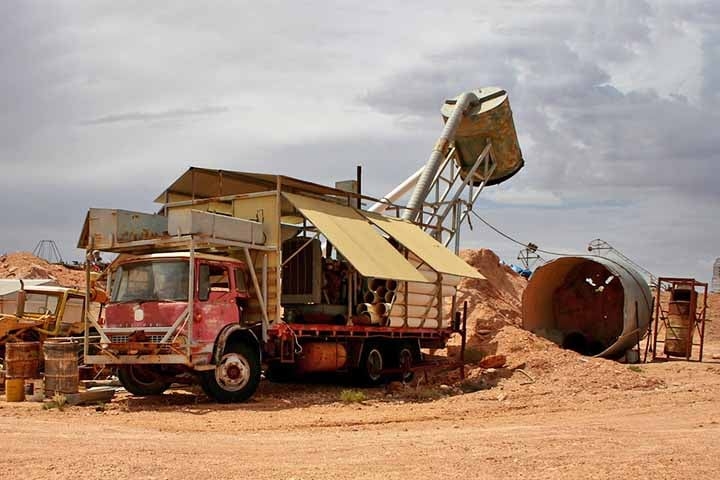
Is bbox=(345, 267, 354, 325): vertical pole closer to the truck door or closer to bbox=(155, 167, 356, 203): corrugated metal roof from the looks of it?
bbox=(155, 167, 356, 203): corrugated metal roof

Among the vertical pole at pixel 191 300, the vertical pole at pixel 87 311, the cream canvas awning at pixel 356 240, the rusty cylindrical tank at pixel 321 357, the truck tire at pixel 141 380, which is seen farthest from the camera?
the rusty cylindrical tank at pixel 321 357

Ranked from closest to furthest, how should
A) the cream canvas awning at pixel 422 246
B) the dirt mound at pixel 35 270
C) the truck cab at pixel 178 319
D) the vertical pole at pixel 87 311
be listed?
the truck cab at pixel 178 319
the vertical pole at pixel 87 311
the cream canvas awning at pixel 422 246
the dirt mound at pixel 35 270

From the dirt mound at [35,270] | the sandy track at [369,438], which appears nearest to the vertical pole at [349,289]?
the sandy track at [369,438]

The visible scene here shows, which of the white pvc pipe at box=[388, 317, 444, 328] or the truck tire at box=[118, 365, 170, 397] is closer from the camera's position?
the truck tire at box=[118, 365, 170, 397]

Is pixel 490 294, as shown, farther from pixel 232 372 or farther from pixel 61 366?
pixel 61 366

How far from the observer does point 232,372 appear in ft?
46.7

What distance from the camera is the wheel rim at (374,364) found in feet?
58.4

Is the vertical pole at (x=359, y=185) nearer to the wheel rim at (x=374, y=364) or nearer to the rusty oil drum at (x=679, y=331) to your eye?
the wheel rim at (x=374, y=364)

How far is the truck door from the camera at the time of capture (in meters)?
13.8

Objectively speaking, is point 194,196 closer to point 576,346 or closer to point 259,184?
point 259,184

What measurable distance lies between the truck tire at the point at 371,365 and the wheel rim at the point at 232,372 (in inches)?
145

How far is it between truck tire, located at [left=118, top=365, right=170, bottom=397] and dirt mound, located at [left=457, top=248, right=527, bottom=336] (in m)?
11.1

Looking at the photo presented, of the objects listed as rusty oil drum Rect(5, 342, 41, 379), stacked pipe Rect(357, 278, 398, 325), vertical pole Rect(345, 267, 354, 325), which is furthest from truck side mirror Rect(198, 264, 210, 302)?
stacked pipe Rect(357, 278, 398, 325)

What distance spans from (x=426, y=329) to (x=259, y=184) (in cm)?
491
